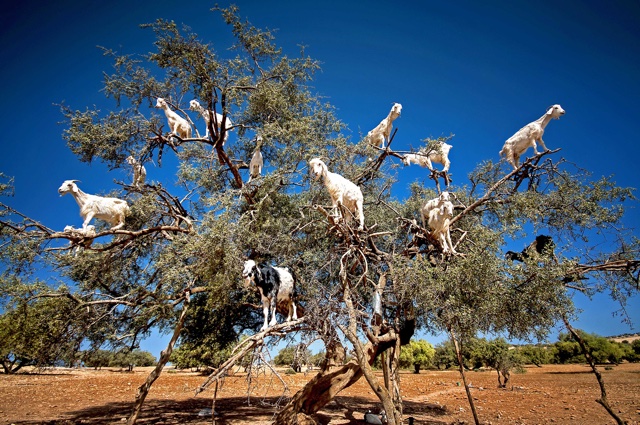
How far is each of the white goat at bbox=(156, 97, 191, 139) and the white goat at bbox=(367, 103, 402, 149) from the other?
239 inches

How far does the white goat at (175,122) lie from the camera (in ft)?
33.2

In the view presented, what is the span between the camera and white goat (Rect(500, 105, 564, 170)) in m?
8.96

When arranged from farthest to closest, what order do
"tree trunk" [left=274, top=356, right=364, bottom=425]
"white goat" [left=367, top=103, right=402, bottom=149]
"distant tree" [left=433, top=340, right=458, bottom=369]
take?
"distant tree" [left=433, top=340, right=458, bottom=369] → "white goat" [left=367, top=103, right=402, bottom=149] → "tree trunk" [left=274, top=356, right=364, bottom=425]

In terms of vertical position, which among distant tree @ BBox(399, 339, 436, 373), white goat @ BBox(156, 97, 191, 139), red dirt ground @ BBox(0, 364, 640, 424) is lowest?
red dirt ground @ BBox(0, 364, 640, 424)

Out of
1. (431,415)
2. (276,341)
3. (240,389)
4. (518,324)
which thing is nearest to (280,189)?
→ (276,341)

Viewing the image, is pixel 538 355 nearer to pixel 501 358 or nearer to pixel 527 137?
pixel 501 358

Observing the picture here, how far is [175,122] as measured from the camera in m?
10.5

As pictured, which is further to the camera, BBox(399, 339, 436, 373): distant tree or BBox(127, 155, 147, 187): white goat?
BBox(399, 339, 436, 373): distant tree

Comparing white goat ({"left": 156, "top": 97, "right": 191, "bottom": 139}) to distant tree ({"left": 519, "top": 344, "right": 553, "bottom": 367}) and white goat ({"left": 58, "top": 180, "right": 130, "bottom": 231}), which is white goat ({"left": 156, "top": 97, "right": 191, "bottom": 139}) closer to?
white goat ({"left": 58, "top": 180, "right": 130, "bottom": 231})

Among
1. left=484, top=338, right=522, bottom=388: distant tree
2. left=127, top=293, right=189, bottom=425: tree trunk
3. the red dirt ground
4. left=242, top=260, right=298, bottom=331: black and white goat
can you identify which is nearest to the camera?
left=242, top=260, right=298, bottom=331: black and white goat

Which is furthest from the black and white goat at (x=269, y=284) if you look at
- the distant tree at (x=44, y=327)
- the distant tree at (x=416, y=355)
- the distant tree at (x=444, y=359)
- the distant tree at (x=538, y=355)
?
the distant tree at (x=538, y=355)

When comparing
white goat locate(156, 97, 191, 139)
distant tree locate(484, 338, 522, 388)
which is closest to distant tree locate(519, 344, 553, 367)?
distant tree locate(484, 338, 522, 388)

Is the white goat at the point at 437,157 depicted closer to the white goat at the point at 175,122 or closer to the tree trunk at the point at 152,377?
the white goat at the point at 175,122

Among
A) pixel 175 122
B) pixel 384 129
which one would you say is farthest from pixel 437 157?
pixel 175 122
